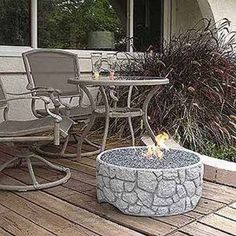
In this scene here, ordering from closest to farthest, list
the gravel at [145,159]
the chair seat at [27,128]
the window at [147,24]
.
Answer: the gravel at [145,159] → the chair seat at [27,128] → the window at [147,24]

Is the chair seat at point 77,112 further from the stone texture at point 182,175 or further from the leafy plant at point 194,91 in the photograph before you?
the stone texture at point 182,175

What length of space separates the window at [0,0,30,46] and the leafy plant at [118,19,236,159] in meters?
1.34

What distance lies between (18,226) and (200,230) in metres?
0.96

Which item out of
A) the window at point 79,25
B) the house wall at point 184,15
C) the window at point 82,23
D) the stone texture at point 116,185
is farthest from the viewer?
the house wall at point 184,15

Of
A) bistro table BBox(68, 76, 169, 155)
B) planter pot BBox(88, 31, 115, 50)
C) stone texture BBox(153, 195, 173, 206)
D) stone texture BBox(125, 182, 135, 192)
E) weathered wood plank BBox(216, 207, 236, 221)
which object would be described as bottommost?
weathered wood plank BBox(216, 207, 236, 221)

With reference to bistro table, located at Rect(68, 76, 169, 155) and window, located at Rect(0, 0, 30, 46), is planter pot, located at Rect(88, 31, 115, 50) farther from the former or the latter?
bistro table, located at Rect(68, 76, 169, 155)

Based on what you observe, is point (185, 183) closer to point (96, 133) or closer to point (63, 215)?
point (63, 215)

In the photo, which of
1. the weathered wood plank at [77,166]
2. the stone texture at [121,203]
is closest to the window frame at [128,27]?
the weathered wood plank at [77,166]

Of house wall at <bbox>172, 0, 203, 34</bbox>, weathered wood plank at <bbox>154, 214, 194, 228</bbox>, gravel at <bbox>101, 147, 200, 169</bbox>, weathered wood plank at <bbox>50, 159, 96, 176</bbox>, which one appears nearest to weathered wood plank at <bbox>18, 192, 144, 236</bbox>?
weathered wood plank at <bbox>154, 214, 194, 228</bbox>

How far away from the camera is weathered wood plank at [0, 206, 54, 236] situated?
198cm

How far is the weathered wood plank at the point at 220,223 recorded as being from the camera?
2033mm

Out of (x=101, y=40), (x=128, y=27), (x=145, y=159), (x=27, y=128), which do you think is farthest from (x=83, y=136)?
(x=128, y=27)

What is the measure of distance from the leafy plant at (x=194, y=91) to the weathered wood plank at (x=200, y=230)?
5.68 ft

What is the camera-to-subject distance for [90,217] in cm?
220
